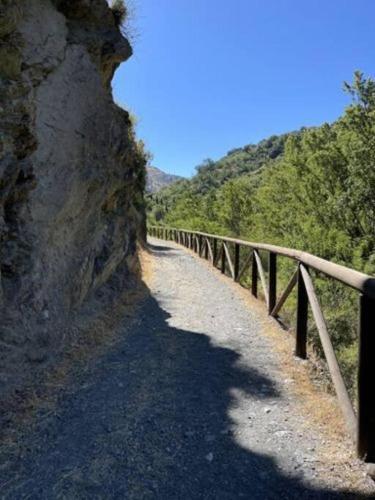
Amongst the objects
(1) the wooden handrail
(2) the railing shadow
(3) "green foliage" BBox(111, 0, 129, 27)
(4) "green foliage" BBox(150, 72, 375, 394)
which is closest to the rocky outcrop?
(3) "green foliage" BBox(111, 0, 129, 27)

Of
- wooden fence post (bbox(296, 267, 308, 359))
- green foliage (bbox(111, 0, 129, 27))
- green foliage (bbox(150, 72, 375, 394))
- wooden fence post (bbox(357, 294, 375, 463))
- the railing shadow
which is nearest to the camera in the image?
the railing shadow

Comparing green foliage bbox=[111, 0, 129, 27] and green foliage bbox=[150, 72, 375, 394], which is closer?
green foliage bbox=[111, 0, 129, 27]

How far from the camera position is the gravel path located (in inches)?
100

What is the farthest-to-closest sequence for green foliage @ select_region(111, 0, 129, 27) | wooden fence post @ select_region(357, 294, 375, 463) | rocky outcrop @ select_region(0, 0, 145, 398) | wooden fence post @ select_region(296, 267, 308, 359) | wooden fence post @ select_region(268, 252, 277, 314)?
green foliage @ select_region(111, 0, 129, 27), wooden fence post @ select_region(268, 252, 277, 314), wooden fence post @ select_region(296, 267, 308, 359), rocky outcrop @ select_region(0, 0, 145, 398), wooden fence post @ select_region(357, 294, 375, 463)

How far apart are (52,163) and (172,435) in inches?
125

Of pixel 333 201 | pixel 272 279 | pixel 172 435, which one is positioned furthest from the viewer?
pixel 333 201

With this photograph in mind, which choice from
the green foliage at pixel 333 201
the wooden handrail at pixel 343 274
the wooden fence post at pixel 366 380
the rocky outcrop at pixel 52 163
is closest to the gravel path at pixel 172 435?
the wooden fence post at pixel 366 380

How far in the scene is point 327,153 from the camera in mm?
18266

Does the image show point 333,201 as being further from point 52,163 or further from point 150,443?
point 150,443

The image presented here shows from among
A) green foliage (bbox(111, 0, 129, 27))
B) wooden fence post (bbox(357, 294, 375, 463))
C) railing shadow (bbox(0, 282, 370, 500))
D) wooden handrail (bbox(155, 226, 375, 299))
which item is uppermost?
green foliage (bbox(111, 0, 129, 27))

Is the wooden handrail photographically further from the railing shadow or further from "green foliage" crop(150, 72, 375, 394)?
"green foliage" crop(150, 72, 375, 394)

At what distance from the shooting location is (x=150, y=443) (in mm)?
3023

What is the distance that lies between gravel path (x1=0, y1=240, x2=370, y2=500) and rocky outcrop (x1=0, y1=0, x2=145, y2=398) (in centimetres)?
82

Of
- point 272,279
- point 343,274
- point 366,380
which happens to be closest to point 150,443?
point 366,380
